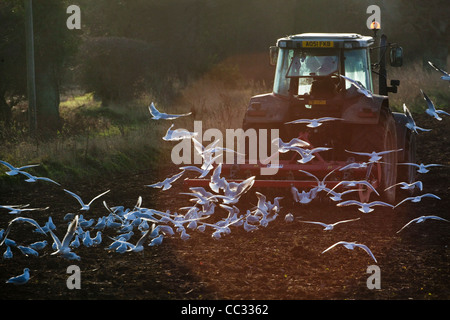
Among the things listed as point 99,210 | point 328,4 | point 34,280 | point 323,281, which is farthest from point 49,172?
point 328,4

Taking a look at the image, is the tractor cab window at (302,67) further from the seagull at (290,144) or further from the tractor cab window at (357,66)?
the seagull at (290,144)

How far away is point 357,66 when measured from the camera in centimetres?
970

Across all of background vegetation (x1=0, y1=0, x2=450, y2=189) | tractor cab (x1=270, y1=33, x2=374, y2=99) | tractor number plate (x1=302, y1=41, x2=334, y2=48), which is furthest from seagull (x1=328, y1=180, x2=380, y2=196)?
background vegetation (x1=0, y1=0, x2=450, y2=189)

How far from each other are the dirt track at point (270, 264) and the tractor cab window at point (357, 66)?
172cm

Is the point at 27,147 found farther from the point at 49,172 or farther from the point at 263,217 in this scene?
the point at 263,217

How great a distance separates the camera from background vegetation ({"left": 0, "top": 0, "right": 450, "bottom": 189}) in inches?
572

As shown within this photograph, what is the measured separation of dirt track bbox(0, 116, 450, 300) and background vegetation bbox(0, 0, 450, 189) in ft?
16.5

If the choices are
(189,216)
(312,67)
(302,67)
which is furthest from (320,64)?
(189,216)

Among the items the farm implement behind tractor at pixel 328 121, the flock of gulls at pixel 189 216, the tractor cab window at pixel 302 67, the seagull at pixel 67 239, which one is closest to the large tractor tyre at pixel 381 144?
the farm implement behind tractor at pixel 328 121

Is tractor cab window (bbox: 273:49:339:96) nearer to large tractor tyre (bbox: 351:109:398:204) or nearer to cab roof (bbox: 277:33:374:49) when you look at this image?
cab roof (bbox: 277:33:374:49)

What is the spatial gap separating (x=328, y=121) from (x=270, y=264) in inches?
116

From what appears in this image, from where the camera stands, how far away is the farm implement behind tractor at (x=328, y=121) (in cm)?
882

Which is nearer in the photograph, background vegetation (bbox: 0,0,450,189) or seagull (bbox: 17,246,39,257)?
seagull (bbox: 17,246,39,257)

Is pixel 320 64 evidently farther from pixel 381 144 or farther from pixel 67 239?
pixel 67 239
